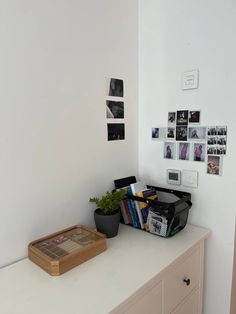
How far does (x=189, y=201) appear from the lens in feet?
4.42

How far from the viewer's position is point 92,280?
927 millimetres

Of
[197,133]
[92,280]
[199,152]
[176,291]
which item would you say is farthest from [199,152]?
[92,280]

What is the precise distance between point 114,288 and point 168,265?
0.26 meters

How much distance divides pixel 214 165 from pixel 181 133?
25cm

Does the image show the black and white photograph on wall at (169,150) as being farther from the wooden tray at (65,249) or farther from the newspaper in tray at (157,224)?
the wooden tray at (65,249)

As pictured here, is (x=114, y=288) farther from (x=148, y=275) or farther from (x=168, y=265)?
(x=168, y=265)

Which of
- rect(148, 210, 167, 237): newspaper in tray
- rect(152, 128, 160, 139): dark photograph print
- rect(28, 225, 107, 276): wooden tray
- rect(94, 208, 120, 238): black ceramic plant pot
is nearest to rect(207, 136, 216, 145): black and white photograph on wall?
rect(152, 128, 160, 139): dark photograph print

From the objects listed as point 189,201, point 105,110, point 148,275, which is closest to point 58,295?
point 148,275

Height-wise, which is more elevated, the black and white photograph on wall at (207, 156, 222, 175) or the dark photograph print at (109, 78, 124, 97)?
the dark photograph print at (109, 78, 124, 97)

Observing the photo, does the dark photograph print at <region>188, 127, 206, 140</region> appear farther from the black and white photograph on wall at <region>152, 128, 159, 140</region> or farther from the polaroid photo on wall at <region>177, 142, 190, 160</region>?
the black and white photograph on wall at <region>152, 128, 159, 140</region>

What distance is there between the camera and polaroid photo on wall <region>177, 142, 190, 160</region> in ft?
4.55

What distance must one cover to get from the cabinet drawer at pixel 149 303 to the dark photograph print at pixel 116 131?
2.60 ft


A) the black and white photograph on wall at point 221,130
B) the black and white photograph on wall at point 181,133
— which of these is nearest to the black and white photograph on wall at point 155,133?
the black and white photograph on wall at point 181,133

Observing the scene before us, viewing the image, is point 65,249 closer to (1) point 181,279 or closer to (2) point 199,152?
(1) point 181,279
